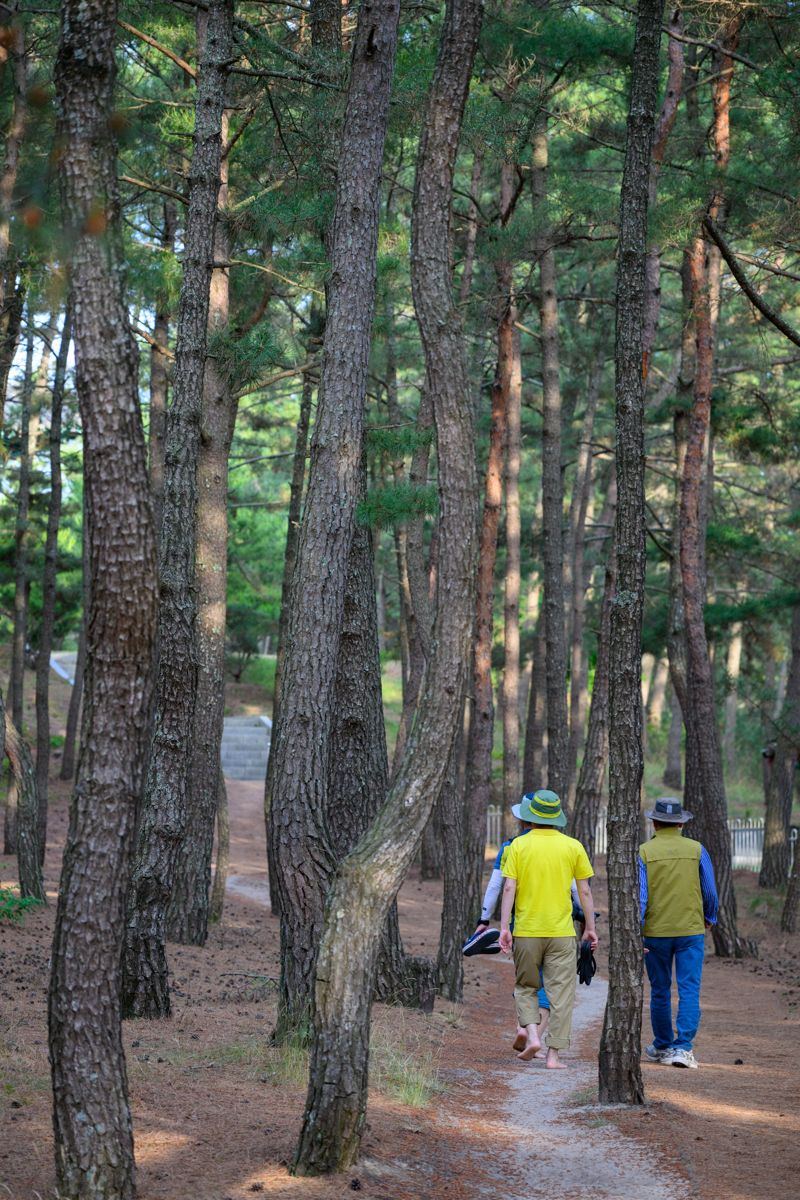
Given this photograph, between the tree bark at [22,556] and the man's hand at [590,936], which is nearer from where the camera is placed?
the man's hand at [590,936]

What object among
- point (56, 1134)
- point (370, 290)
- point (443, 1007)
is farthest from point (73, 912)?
point (443, 1007)

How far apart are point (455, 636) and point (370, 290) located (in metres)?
3.17

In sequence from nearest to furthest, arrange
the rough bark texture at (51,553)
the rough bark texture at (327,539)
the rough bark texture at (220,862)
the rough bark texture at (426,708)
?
the rough bark texture at (426,708), the rough bark texture at (327,539), the rough bark texture at (220,862), the rough bark texture at (51,553)

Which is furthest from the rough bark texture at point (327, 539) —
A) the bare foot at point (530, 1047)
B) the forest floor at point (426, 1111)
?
the bare foot at point (530, 1047)

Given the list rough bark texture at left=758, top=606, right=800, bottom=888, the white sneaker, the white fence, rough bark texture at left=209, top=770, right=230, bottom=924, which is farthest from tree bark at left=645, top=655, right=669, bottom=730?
the white sneaker

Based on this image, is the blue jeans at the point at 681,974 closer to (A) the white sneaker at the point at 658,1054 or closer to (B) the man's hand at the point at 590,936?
(A) the white sneaker at the point at 658,1054

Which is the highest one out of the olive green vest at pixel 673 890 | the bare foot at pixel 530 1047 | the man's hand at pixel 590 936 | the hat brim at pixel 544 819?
the hat brim at pixel 544 819

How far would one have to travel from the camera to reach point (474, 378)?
60.0 ft

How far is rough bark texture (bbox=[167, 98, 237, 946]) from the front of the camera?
12125 millimetres

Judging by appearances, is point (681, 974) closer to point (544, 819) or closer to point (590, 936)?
point (590, 936)

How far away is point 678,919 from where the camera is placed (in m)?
8.13

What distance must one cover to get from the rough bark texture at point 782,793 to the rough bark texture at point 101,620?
1774 cm

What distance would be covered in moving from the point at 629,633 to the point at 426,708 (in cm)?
190

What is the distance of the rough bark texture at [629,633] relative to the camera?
22.7 feet
